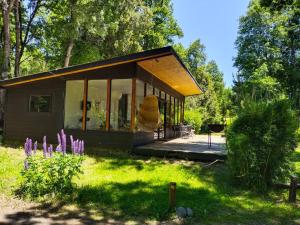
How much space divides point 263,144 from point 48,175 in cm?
389

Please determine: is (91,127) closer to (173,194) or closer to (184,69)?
(184,69)

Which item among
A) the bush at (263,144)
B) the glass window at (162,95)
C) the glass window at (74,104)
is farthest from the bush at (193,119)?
the bush at (263,144)

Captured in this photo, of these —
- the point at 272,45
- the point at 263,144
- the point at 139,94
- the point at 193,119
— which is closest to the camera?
the point at 263,144

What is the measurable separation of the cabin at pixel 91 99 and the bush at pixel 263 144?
10.2 feet

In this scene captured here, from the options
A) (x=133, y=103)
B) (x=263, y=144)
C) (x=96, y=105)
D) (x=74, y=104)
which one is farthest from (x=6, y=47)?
(x=263, y=144)

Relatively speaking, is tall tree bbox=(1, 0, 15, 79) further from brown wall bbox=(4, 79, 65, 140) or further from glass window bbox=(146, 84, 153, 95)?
glass window bbox=(146, 84, 153, 95)

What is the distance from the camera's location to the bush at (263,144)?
568 centimetres

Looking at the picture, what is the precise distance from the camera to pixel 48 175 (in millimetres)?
4766

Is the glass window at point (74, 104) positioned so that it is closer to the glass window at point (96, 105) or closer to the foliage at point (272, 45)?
the glass window at point (96, 105)

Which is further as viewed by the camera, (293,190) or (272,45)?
(272,45)

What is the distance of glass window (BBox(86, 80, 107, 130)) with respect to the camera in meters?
9.34

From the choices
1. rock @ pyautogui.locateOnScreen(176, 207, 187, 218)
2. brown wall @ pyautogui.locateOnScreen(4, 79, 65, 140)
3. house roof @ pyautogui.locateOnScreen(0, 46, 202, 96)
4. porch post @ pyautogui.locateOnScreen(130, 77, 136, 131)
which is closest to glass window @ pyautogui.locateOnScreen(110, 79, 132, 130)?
porch post @ pyautogui.locateOnScreen(130, 77, 136, 131)

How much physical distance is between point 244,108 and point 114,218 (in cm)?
343

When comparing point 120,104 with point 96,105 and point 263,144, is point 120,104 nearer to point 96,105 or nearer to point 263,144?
point 96,105
